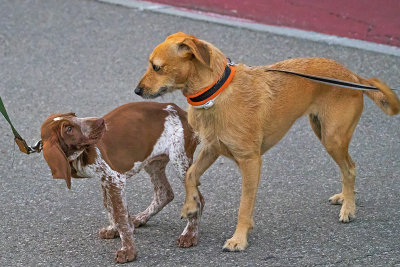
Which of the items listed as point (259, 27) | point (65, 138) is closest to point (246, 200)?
point (65, 138)

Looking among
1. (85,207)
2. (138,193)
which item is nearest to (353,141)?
(138,193)

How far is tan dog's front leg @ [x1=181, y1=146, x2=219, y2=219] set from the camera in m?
4.69

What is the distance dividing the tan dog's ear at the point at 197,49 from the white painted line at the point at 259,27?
15.0 ft

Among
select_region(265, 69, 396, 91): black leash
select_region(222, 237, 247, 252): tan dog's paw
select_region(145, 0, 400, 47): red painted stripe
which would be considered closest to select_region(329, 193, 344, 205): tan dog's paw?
select_region(265, 69, 396, 91): black leash

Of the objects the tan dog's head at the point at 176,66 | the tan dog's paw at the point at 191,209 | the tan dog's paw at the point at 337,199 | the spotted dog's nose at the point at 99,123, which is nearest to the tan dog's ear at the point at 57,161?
the spotted dog's nose at the point at 99,123

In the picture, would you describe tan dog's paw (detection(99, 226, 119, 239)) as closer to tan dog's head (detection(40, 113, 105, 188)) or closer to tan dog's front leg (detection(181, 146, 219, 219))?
tan dog's front leg (detection(181, 146, 219, 219))

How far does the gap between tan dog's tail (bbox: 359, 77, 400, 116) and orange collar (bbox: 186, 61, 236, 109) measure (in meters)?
1.19

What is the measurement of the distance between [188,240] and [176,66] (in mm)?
1219

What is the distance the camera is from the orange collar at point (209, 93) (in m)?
4.52

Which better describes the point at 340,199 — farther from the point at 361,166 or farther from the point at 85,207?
the point at 85,207

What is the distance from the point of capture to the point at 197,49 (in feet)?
14.4

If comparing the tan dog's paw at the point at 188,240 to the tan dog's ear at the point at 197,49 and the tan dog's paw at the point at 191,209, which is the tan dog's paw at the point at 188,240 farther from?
the tan dog's ear at the point at 197,49

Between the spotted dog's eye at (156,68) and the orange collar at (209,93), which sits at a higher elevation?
the spotted dog's eye at (156,68)

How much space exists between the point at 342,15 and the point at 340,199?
411 cm
